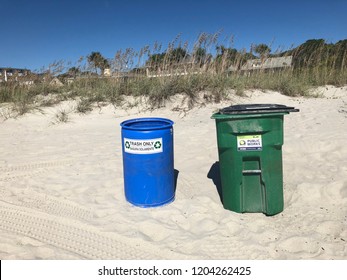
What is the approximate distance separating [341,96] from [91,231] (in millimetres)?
9416

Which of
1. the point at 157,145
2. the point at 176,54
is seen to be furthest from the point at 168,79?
the point at 157,145

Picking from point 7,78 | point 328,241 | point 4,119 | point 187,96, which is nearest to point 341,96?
point 187,96

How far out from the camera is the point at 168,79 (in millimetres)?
8562

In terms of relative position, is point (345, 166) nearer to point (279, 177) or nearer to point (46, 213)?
point (279, 177)

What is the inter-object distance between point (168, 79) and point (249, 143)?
617cm

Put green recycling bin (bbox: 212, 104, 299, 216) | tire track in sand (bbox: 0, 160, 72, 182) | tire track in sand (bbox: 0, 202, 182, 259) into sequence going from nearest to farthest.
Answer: tire track in sand (bbox: 0, 202, 182, 259)
green recycling bin (bbox: 212, 104, 299, 216)
tire track in sand (bbox: 0, 160, 72, 182)

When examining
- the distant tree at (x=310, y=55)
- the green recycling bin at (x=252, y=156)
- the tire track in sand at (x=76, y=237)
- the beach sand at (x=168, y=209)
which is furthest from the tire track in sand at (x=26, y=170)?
the distant tree at (x=310, y=55)

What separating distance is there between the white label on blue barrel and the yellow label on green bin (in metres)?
0.81

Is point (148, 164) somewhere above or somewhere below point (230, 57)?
below

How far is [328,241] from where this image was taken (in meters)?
2.47

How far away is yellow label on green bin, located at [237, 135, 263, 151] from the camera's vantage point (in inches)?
108

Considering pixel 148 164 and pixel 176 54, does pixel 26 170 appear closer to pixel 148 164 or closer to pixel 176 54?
pixel 148 164

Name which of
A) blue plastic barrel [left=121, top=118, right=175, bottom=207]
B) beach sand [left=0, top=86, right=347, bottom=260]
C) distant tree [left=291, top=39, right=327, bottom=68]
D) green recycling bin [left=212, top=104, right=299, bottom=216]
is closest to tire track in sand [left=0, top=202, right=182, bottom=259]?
beach sand [left=0, top=86, right=347, bottom=260]

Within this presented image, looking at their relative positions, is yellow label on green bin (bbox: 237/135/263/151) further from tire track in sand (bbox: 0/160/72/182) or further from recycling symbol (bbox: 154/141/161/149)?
tire track in sand (bbox: 0/160/72/182)
